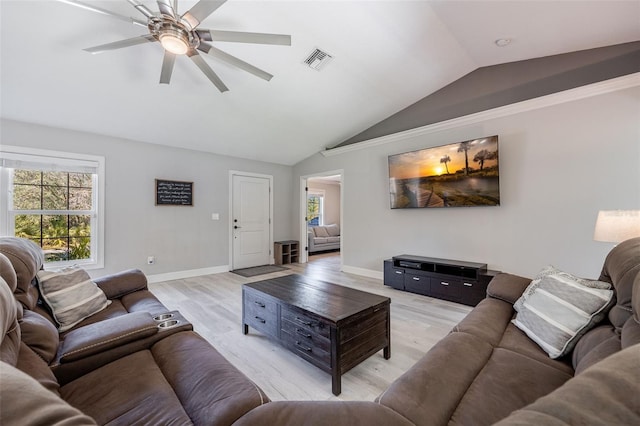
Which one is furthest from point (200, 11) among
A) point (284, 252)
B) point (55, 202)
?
point (284, 252)

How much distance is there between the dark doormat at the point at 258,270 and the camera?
5051 mm

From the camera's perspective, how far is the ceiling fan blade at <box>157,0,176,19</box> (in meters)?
1.71

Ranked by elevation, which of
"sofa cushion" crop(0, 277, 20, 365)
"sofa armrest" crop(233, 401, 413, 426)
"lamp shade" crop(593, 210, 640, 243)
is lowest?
"sofa armrest" crop(233, 401, 413, 426)

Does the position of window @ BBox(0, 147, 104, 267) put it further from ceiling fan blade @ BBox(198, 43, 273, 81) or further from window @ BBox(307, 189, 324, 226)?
window @ BBox(307, 189, 324, 226)

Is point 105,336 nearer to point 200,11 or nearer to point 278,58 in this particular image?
point 200,11

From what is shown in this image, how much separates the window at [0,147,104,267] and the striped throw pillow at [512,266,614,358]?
16.7 feet

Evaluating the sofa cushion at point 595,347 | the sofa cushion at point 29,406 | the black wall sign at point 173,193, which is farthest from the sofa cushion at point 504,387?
the black wall sign at point 173,193

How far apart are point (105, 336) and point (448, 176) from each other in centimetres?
396

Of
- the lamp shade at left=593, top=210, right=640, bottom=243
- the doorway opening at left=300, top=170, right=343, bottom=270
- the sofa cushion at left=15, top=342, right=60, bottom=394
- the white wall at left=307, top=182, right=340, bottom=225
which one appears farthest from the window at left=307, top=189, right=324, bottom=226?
the sofa cushion at left=15, top=342, right=60, bottom=394

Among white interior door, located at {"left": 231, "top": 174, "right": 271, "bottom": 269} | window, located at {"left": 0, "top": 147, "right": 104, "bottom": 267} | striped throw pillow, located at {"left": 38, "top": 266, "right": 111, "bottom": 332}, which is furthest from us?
white interior door, located at {"left": 231, "top": 174, "right": 271, "bottom": 269}

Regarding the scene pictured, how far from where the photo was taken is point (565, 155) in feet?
9.95

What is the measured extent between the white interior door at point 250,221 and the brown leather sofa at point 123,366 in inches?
153

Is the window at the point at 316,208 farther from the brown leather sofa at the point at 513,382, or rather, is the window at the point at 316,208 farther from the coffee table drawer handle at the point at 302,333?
the brown leather sofa at the point at 513,382

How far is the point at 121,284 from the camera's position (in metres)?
2.27
